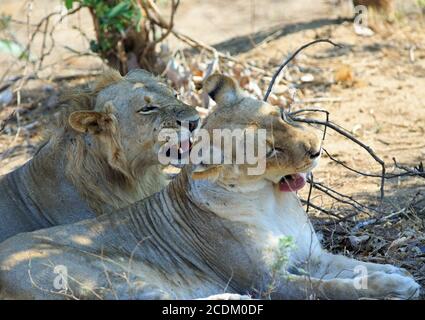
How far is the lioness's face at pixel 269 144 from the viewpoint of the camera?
5270 mm

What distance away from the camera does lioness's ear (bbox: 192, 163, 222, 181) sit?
5.13m

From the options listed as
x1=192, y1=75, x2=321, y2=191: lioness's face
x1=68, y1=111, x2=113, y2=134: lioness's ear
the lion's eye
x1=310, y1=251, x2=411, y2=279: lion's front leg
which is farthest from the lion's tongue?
x1=68, y1=111, x2=113, y2=134: lioness's ear

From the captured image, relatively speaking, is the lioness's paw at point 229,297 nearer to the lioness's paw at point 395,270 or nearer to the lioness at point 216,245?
the lioness at point 216,245

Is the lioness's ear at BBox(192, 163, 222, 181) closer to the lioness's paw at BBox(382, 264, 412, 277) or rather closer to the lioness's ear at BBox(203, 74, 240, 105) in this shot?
the lioness's ear at BBox(203, 74, 240, 105)

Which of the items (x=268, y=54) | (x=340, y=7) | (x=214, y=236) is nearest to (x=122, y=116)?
(x=214, y=236)

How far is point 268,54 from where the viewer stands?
1107 centimetres

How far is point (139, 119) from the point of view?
20.2 feet

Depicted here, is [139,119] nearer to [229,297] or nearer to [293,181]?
[293,181]

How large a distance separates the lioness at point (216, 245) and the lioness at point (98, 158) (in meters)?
0.54

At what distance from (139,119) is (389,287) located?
1846 millimetres
